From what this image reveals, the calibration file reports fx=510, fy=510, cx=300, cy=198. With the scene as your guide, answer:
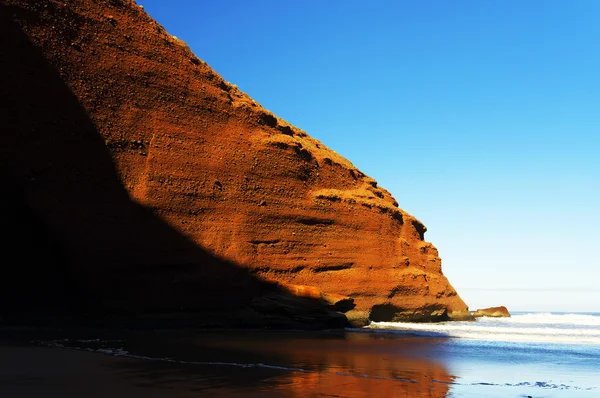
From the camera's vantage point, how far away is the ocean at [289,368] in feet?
32.3

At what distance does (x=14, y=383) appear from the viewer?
9.70 m

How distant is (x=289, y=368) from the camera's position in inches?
512

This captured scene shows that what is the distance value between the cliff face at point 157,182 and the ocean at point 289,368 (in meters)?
6.72

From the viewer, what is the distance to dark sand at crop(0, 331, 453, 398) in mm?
9539

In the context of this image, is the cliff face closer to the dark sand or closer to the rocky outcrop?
the dark sand

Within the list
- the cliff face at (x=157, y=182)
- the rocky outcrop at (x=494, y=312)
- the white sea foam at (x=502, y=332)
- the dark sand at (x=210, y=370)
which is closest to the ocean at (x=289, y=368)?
the dark sand at (x=210, y=370)

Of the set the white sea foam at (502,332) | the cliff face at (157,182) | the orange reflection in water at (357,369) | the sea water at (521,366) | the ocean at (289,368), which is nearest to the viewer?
the ocean at (289,368)

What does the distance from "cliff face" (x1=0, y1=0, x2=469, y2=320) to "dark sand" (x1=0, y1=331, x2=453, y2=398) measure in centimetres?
799

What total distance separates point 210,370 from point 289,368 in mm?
2113

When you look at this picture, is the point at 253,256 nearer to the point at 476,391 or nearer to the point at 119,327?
the point at 119,327

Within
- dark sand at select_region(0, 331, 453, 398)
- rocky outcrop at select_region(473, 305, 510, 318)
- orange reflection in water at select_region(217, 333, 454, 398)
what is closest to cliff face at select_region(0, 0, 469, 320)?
dark sand at select_region(0, 331, 453, 398)

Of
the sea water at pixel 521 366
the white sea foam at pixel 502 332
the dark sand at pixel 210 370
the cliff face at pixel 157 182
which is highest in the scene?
the cliff face at pixel 157 182

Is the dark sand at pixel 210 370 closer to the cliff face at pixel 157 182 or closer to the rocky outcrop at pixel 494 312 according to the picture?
the cliff face at pixel 157 182

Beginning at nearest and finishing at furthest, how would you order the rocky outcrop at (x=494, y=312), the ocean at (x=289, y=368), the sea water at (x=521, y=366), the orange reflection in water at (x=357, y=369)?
the ocean at (x=289, y=368), the orange reflection in water at (x=357, y=369), the sea water at (x=521, y=366), the rocky outcrop at (x=494, y=312)
